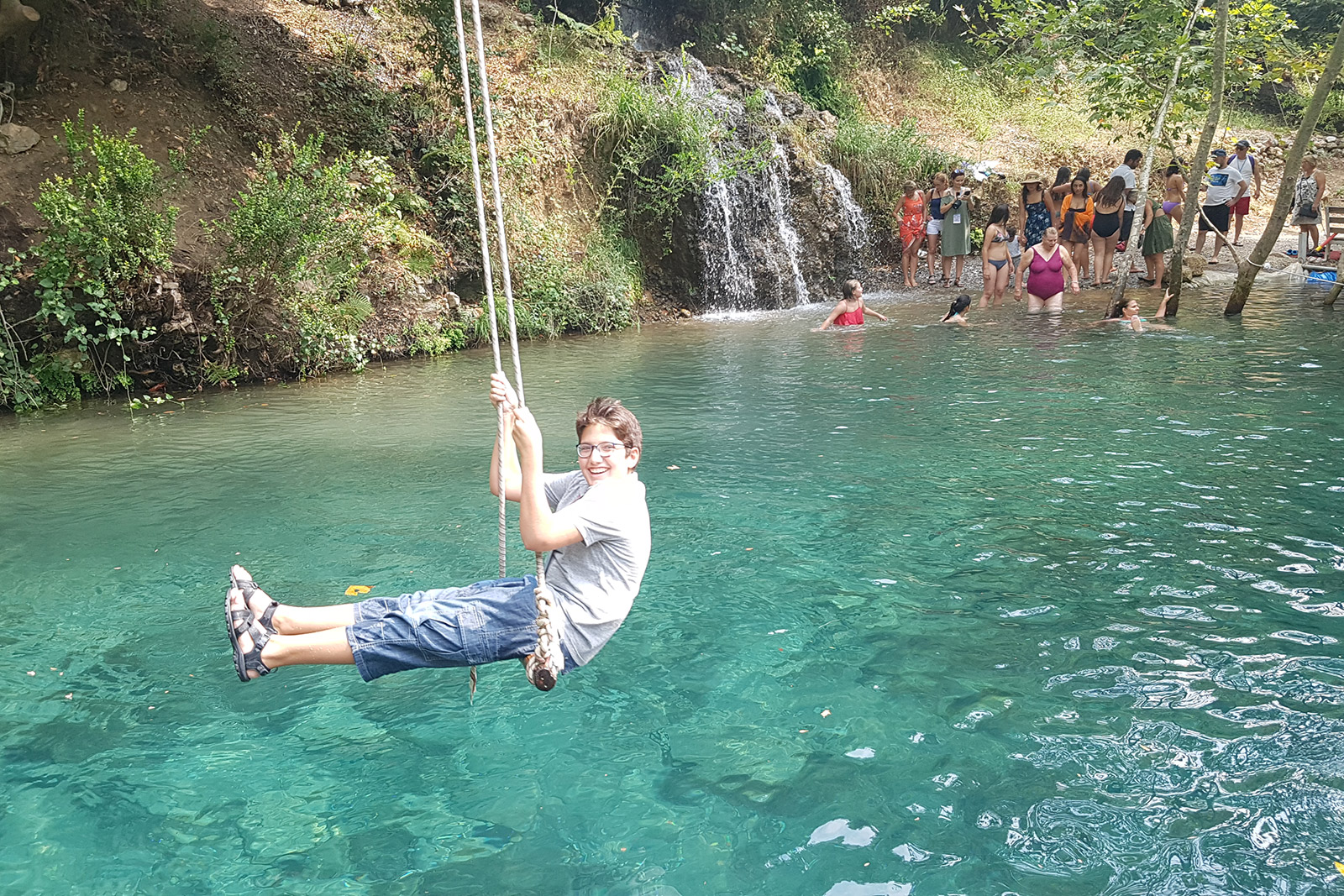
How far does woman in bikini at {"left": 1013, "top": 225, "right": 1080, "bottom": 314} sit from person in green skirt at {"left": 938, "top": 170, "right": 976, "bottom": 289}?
491 cm

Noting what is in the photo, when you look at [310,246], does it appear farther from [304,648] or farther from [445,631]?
[445,631]

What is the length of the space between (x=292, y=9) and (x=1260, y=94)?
116 ft

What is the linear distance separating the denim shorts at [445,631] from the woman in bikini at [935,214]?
20.6 metres

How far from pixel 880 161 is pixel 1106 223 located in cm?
675

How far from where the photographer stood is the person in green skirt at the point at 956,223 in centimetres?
2247

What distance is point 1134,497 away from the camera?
23.4ft

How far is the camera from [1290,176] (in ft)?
47.0

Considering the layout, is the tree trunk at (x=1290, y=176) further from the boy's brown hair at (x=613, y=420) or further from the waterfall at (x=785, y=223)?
the boy's brown hair at (x=613, y=420)

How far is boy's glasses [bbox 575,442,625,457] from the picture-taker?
403 centimetres

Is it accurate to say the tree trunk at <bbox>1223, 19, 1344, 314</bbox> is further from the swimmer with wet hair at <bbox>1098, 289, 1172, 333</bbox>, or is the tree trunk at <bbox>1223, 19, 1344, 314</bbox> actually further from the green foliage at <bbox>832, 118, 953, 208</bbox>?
the green foliage at <bbox>832, 118, 953, 208</bbox>

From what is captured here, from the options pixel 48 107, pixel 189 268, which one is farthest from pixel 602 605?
pixel 48 107

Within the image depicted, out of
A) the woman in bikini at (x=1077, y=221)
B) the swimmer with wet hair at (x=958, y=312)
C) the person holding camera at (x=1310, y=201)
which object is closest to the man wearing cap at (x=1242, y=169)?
the person holding camera at (x=1310, y=201)

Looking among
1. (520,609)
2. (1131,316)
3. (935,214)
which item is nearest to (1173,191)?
(935,214)

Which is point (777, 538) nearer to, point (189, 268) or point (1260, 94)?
point (189, 268)
